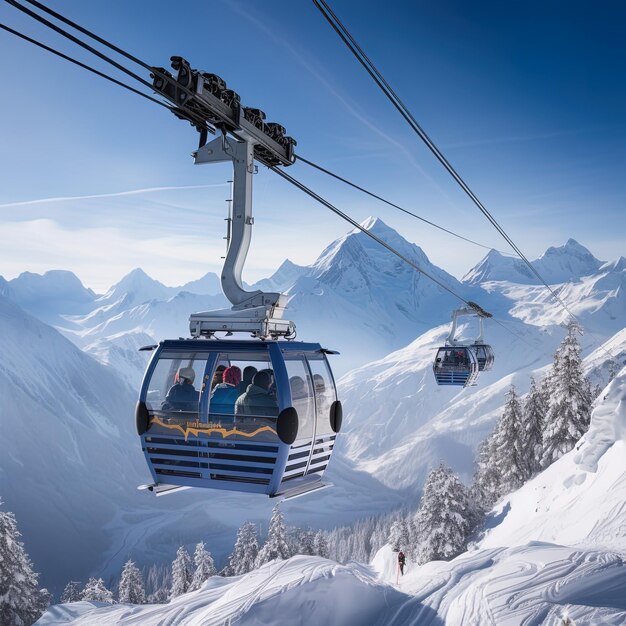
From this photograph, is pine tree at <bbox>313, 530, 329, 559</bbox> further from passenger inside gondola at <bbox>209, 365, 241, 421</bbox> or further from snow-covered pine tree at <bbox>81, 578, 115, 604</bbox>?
passenger inside gondola at <bbox>209, 365, 241, 421</bbox>

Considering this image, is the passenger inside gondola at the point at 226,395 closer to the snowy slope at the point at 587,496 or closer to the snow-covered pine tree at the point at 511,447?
the snowy slope at the point at 587,496

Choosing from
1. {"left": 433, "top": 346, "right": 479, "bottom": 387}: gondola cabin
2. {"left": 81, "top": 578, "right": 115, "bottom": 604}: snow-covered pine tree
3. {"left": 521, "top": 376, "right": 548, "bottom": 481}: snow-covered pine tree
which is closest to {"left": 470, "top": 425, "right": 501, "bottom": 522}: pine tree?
{"left": 521, "top": 376, "right": 548, "bottom": 481}: snow-covered pine tree

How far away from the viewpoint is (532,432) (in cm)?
4416

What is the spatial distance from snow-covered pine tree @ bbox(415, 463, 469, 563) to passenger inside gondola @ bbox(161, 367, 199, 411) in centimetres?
3377

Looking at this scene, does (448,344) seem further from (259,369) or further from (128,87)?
(128,87)

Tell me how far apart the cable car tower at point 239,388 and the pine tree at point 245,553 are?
4092 centimetres

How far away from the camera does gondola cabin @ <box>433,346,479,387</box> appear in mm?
25109

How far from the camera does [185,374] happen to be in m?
8.62

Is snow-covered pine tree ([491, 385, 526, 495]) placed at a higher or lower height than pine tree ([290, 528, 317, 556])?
higher

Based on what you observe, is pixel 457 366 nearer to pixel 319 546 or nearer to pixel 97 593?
pixel 319 546

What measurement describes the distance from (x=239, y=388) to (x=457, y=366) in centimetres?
1857

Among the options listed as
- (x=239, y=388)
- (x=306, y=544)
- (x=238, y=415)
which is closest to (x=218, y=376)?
(x=239, y=388)

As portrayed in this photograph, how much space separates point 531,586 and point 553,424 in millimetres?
26398

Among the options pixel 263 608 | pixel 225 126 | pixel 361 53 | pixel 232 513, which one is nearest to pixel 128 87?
pixel 225 126
